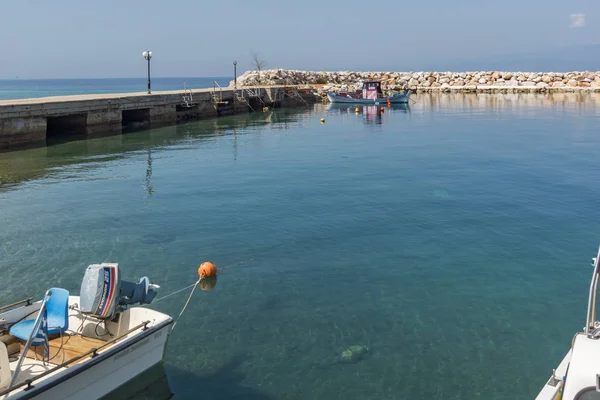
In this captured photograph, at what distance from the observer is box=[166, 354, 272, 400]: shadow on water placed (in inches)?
364

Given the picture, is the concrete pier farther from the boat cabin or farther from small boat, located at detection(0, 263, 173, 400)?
small boat, located at detection(0, 263, 173, 400)

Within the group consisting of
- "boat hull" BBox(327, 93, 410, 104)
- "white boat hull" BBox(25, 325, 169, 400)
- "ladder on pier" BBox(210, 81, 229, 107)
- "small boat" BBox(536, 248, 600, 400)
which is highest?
"boat hull" BBox(327, 93, 410, 104)

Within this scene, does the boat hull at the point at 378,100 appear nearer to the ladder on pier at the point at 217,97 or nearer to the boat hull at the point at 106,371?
the ladder on pier at the point at 217,97

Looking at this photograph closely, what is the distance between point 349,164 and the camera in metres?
29.5

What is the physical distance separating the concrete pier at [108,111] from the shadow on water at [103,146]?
1226 millimetres

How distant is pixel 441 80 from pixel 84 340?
91157 millimetres

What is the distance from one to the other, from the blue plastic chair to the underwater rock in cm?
468

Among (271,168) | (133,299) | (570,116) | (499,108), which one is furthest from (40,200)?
(499,108)

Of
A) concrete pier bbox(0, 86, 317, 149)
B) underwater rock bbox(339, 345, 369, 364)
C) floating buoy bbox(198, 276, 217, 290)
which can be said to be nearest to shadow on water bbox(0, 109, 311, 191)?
concrete pier bbox(0, 86, 317, 149)

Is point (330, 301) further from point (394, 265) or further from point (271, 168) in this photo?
point (271, 168)

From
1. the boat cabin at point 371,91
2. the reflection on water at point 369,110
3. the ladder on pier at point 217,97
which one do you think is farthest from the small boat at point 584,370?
the boat cabin at point 371,91

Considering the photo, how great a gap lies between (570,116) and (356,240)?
42212mm

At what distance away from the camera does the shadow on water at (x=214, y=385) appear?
924cm

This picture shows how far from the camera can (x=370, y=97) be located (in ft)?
228
